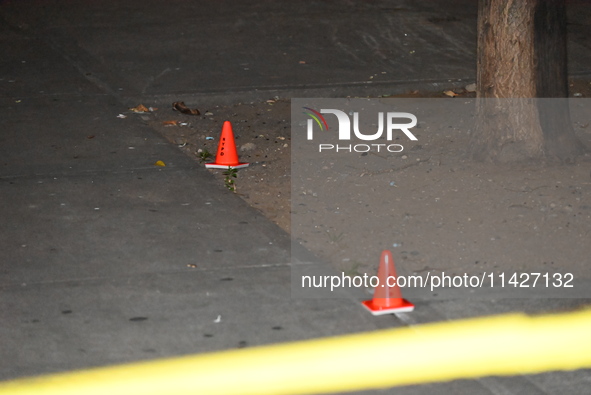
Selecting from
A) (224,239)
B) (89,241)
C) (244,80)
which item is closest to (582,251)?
(224,239)

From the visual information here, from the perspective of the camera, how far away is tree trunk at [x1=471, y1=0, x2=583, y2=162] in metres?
6.47

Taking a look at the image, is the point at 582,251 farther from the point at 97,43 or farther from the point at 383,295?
the point at 97,43

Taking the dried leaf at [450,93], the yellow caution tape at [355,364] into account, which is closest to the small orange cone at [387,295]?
the yellow caution tape at [355,364]

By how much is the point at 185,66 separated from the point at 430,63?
2787 mm

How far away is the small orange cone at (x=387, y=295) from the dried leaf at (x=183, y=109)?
4.31 metres

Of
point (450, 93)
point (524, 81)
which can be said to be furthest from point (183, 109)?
point (524, 81)

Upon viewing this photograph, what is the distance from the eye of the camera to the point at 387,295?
14.8 feet

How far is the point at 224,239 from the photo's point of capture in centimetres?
552

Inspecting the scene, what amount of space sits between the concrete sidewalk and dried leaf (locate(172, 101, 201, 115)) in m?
0.22

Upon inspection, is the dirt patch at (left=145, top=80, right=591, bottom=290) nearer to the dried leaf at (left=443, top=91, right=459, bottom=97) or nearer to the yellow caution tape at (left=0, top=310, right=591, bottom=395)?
the yellow caution tape at (left=0, top=310, right=591, bottom=395)

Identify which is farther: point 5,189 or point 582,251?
point 5,189

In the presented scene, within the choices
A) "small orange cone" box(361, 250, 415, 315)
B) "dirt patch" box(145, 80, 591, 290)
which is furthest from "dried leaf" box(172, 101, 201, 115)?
"small orange cone" box(361, 250, 415, 315)

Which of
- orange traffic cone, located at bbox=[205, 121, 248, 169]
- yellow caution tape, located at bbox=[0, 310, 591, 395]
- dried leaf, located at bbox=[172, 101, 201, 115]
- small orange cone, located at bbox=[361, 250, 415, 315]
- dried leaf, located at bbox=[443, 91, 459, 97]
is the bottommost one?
yellow caution tape, located at bbox=[0, 310, 591, 395]

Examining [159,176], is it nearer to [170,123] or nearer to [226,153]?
[226,153]
